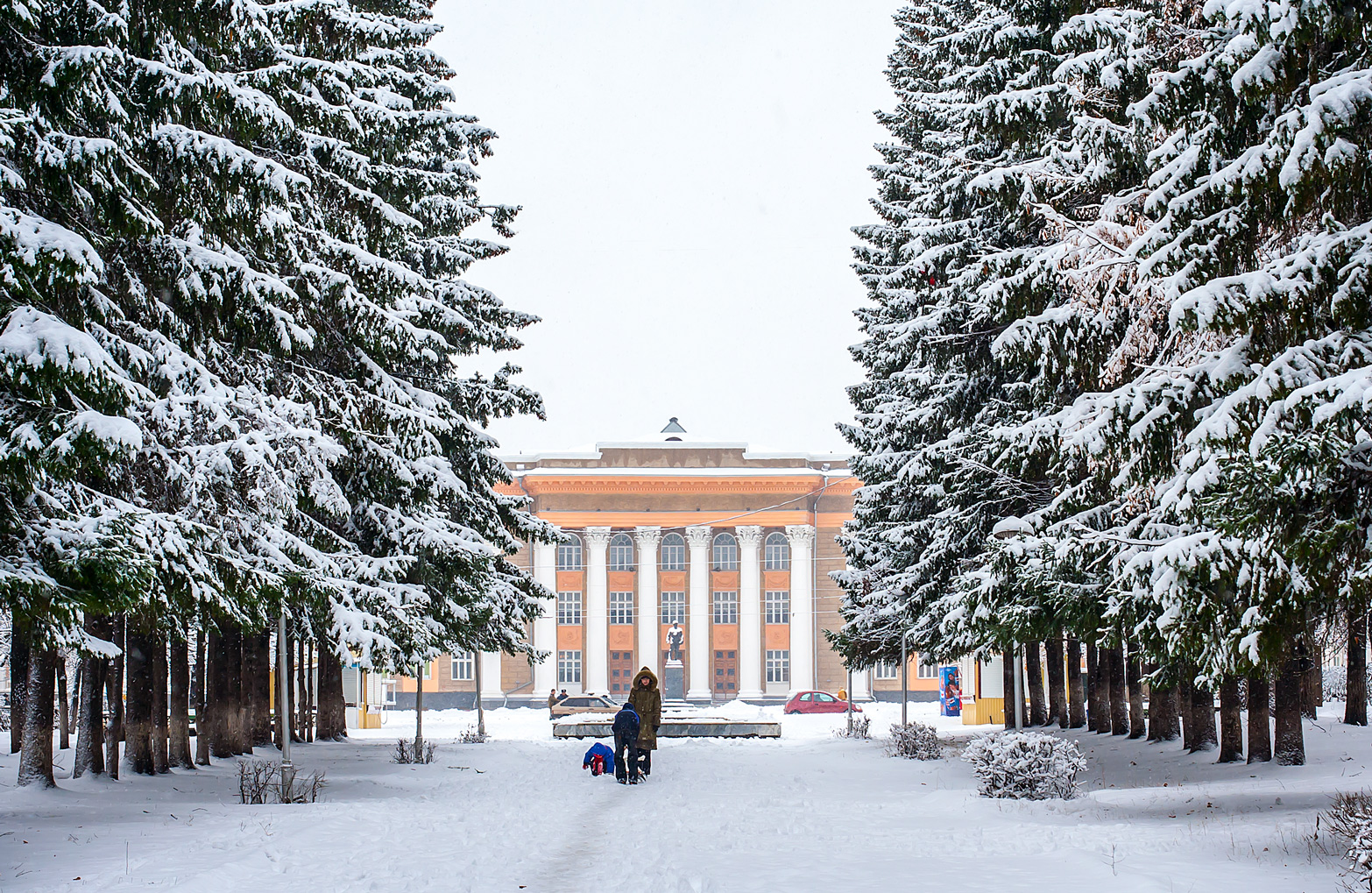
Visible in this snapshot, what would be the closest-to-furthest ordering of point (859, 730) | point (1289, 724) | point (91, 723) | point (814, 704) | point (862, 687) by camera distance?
1. point (1289, 724)
2. point (91, 723)
3. point (859, 730)
4. point (814, 704)
5. point (862, 687)

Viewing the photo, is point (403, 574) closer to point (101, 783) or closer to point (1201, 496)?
point (101, 783)

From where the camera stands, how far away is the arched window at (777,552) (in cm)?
7262

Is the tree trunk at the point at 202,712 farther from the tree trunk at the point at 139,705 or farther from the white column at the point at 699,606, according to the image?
the white column at the point at 699,606

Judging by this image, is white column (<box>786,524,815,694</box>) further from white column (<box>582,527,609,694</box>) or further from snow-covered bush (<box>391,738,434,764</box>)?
snow-covered bush (<box>391,738,434,764</box>)

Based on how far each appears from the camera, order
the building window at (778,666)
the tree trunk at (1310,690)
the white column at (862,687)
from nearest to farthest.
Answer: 1. the tree trunk at (1310,690)
2. the white column at (862,687)
3. the building window at (778,666)

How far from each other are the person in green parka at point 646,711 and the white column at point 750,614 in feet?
169

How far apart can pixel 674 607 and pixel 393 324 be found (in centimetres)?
5697

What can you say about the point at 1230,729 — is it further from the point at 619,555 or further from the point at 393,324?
the point at 619,555

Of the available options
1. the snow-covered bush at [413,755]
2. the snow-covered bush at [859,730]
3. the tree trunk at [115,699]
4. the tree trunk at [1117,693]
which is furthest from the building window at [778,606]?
the tree trunk at [115,699]

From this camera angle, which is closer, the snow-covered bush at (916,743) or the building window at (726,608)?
the snow-covered bush at (916,743)

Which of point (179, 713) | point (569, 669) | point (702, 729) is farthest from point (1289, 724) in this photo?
point (569, 669)

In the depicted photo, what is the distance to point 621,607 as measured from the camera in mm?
71875

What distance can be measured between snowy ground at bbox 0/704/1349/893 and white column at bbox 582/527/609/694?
49.6 metres

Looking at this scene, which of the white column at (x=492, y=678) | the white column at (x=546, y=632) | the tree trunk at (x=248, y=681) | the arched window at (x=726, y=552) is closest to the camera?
the tree trunk at (x=248, y=681)
